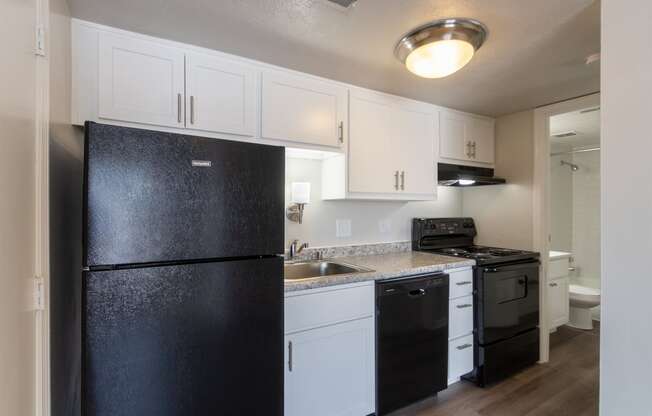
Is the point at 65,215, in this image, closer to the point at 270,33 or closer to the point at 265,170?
the point at 265,170

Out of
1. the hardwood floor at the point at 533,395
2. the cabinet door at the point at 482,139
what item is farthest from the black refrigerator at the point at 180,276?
the cabinet door at the point at 482,139

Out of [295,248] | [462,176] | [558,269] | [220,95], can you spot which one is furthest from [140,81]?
[558,269]

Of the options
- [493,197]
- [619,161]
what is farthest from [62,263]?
[493,197]

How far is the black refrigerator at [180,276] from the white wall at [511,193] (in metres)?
2.38

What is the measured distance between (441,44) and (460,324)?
6.09 ft

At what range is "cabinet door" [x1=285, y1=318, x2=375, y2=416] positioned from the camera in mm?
1605

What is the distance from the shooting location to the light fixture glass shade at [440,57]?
1.50 meters

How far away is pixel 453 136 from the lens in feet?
8.90

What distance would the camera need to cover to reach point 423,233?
281cm

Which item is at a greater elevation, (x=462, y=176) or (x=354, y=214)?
(x=462, y=176)

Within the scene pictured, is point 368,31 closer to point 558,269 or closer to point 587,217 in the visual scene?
point 558,269

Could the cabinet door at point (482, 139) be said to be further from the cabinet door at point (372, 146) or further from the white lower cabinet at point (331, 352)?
the white lower cabinet at point (331, 352)

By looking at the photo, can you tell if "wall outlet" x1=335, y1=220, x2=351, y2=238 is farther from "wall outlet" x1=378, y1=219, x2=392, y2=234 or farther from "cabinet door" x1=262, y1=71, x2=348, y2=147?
"cabinet door" x1=262, y1=71, x2=348, y2=147

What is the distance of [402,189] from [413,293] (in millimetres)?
834
